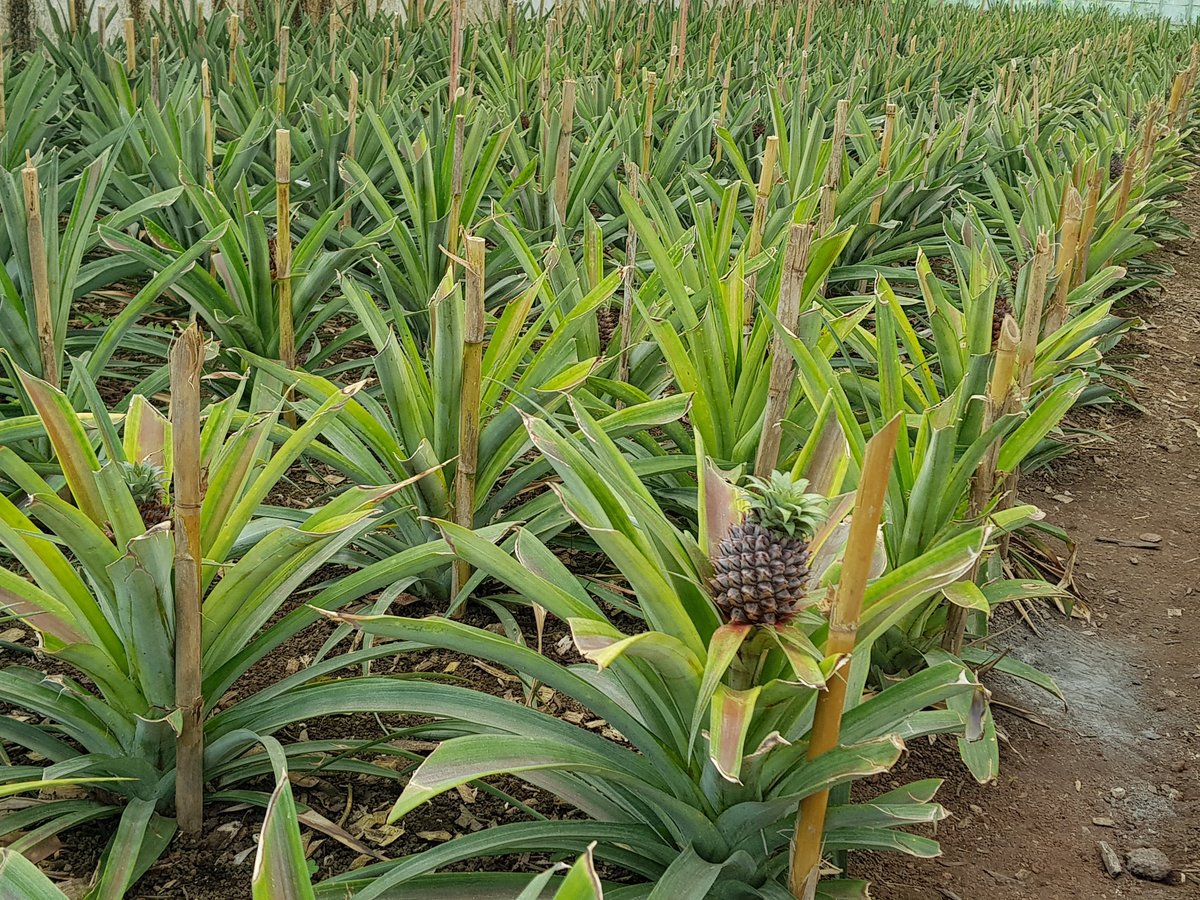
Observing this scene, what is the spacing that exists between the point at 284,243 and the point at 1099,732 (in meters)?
1.58

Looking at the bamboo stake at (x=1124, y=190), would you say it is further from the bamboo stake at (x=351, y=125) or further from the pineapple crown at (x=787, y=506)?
the pineapple crown at (x=787, y=506)

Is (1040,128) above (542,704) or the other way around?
above

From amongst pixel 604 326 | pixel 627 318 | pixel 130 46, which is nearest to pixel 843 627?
pixel 627 318

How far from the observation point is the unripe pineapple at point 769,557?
0.92 metres

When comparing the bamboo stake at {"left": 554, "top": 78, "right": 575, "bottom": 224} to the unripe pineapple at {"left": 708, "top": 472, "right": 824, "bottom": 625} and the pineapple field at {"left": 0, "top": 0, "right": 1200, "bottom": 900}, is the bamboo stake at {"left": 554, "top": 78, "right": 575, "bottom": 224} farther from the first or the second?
the unripe pineapple at {"left": 708, "top": 472, "right": 824, "bottom": 625}

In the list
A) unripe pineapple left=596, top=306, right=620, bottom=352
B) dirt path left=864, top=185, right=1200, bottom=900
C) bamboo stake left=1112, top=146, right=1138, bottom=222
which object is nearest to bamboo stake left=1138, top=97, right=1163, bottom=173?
bamboo stake left=1112, top=146, right=1138, bottom=222

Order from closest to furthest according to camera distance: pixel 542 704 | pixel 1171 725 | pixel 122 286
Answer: pixel 542 704 → pixel 1171 725 → pixel 122 286

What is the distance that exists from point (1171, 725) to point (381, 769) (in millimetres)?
1247

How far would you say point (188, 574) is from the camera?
3.53 feet

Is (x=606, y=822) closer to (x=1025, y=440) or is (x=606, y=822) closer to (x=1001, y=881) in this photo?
(x=1001, y=881)

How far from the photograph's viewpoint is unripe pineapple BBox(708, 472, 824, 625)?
923mm

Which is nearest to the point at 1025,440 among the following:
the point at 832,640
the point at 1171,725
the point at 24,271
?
the point at 1171,725

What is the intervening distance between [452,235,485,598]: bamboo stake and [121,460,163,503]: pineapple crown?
42 cm

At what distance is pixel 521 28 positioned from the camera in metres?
5.87
